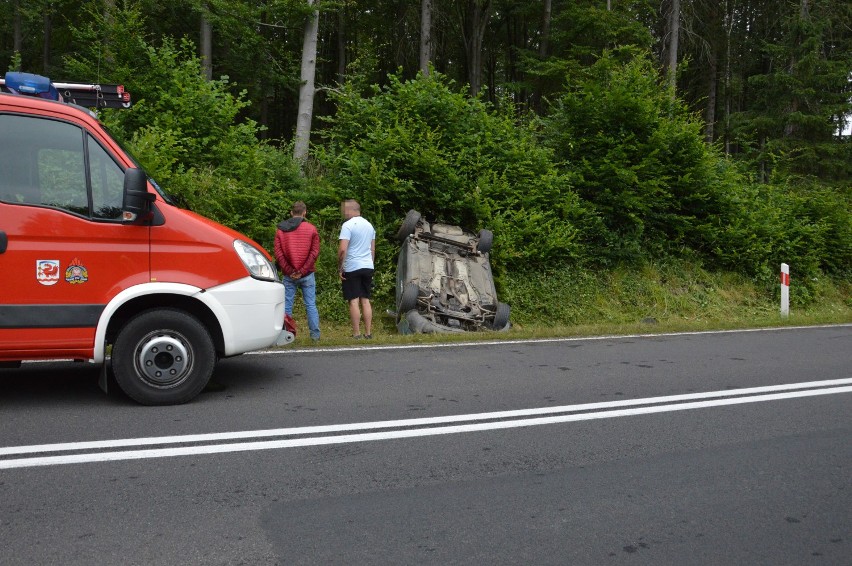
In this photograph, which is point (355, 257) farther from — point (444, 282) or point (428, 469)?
point (428, 469)

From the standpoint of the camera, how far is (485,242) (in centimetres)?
1272

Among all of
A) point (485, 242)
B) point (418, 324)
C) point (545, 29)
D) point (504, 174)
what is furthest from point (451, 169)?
point (545, 29)

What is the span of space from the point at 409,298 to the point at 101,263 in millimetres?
5840

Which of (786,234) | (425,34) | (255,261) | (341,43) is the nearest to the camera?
(255,261)

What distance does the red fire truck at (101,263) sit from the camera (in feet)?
17.8

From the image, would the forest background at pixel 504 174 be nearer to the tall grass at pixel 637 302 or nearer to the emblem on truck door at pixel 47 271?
the tall grass at pixel 637 302

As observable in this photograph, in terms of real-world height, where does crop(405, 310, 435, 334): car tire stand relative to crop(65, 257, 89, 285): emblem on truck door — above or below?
below

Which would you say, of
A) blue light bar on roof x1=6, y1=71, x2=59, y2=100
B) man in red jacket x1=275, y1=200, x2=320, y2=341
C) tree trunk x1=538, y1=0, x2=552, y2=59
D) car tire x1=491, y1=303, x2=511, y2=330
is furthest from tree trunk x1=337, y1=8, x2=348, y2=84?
blue light bar on roof x1=6, y1=71, x2=59, y2=100

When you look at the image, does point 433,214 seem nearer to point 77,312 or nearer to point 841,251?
point 77,312

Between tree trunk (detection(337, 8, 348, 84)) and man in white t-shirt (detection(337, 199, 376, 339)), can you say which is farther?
tree trunk (detection(337, 8, 348, 84))

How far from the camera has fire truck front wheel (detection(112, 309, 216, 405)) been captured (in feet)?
18.6

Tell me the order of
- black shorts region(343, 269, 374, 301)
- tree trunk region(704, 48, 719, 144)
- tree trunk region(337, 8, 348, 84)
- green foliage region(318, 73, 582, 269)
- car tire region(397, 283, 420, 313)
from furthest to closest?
tree trunk region(704, 48, 719, 144)
tree trunk region(337, 8, 348, 84)
green foliage region(318, 73, 582, 269)
car tire region(397, 283, 420, 313)
black shorts region(343, 269, 374, 301)

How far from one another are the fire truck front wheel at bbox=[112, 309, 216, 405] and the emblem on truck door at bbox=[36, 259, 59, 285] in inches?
25.3

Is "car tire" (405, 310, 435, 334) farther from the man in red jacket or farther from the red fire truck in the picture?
the red fire truck
